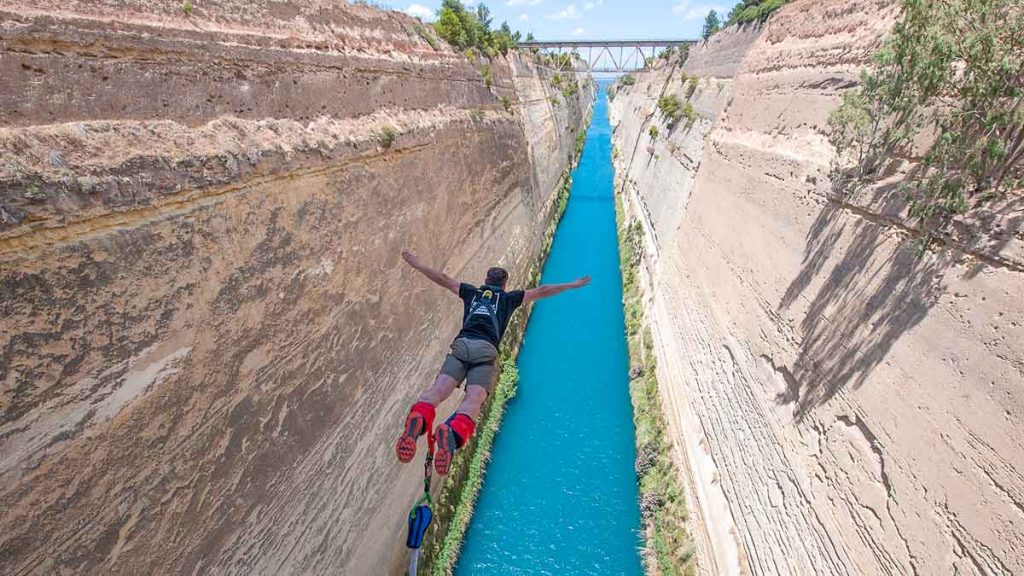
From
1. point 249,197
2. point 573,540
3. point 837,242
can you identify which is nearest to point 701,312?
point 837,242

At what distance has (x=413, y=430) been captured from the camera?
328cm

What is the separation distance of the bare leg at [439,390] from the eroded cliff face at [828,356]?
3577 mm

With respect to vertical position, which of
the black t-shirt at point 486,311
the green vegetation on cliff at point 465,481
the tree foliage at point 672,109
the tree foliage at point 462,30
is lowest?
the green vegetation on cliff at point 465,481

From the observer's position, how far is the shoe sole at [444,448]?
10.1 feet

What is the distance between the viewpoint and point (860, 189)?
16.8ft

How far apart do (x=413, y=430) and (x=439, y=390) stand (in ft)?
1.76

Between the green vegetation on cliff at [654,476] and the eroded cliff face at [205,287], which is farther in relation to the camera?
the green vegetation on cliff at [654,476]

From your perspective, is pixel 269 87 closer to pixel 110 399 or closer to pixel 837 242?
pixel 110 399

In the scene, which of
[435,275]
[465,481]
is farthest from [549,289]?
[465,481]

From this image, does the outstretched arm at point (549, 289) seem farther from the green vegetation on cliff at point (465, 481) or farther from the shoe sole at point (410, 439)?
the green vegetation on cliff at point (465, 481)

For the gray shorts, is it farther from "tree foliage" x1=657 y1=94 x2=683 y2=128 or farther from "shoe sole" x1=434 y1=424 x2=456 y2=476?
"tree foliage" x1=657 y1=94 x2=683 y2=128

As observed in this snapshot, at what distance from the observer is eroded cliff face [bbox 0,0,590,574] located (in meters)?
2.82

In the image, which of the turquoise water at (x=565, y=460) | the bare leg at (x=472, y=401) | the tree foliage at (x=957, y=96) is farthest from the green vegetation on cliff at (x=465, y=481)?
the tree foliage at (x=957, y=96)

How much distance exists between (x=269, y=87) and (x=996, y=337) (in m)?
6.23
